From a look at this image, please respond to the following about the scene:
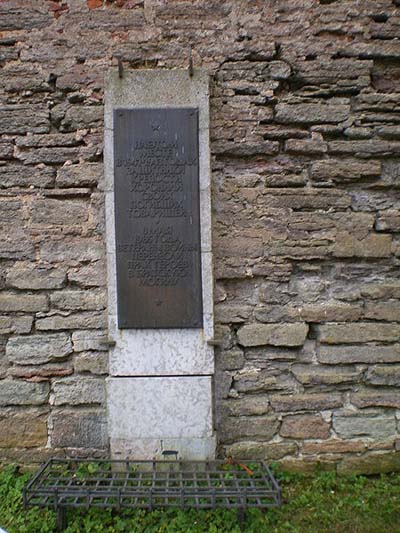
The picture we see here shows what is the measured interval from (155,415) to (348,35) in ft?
9.51

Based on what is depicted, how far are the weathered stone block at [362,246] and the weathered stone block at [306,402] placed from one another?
97 centimetres

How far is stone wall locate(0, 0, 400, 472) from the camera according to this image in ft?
9.16

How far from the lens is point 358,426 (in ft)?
9.15

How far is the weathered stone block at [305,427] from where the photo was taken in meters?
2.79

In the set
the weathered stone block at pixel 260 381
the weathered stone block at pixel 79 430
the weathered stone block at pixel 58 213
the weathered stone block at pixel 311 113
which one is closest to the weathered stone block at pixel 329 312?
the weathered stone block at pixel 260 381

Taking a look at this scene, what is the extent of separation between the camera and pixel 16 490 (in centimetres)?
253

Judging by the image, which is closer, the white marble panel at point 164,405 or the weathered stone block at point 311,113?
the white marble panel at point 164,405

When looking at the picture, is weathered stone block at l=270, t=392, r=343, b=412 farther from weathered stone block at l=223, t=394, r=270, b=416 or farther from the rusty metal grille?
the rusty metal grille

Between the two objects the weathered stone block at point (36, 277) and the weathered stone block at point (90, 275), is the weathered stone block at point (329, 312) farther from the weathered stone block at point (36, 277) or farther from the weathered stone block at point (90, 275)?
the weathered stone block at point (36, 277)

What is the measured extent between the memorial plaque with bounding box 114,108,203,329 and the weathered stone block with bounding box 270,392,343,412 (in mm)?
772

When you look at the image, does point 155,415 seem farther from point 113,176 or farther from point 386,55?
point 386,55

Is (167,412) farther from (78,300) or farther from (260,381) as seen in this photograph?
(78,300)

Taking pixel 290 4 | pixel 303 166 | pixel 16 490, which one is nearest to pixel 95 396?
pixel 16 490

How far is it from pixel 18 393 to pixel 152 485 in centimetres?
111
